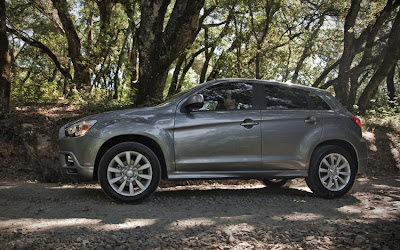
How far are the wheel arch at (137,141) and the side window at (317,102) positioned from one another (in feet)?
8.62

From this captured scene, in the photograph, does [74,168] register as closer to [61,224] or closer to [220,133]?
[61,224]

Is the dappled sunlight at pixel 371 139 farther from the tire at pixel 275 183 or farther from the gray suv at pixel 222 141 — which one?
the gray suv at pixel 222 141

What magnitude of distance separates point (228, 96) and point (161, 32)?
472cm

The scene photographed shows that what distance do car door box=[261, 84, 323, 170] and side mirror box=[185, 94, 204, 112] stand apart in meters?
1.04

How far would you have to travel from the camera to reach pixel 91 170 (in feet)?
16.4

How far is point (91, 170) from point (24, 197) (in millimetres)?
1174

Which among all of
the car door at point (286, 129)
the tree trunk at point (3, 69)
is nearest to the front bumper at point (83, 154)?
the car door at point (286, 129)

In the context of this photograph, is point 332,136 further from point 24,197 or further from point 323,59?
point 323,59

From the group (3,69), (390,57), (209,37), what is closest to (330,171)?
(3,69)

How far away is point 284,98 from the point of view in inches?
229

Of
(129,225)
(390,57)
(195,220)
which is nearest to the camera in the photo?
(129,225)

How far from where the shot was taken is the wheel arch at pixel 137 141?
5137 mm

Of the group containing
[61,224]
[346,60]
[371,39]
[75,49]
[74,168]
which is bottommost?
[61,224]

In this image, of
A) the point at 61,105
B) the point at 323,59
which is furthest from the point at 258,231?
the point at 323,59
